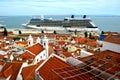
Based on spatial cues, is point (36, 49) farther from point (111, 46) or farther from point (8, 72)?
point (111, 46)

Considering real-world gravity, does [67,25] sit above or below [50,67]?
below

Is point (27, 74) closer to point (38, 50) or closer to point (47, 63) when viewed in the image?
point (47, 63)

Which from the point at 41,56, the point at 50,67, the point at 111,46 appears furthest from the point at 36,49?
the point at 50,67

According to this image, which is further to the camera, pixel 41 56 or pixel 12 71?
pixel 41 56

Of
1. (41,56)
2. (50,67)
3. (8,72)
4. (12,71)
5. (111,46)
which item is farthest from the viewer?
(41,56)

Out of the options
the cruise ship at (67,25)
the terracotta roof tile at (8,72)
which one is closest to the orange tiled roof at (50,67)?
the terracotta roof tile at (8,72)

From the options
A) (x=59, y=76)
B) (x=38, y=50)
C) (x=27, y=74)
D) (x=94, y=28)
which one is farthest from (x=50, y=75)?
(x=94, y=28)

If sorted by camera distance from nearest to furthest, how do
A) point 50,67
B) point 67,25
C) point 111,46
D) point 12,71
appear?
point 50,67, point 111,46, point 12,71, point 67,25

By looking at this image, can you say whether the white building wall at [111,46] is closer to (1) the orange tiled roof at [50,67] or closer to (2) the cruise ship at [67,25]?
(1) the orange tiled roof at [50,67]

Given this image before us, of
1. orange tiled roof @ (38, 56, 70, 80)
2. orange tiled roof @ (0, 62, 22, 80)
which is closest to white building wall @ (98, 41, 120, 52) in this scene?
orange tiled roof @ (38, 56, 70, 80)
